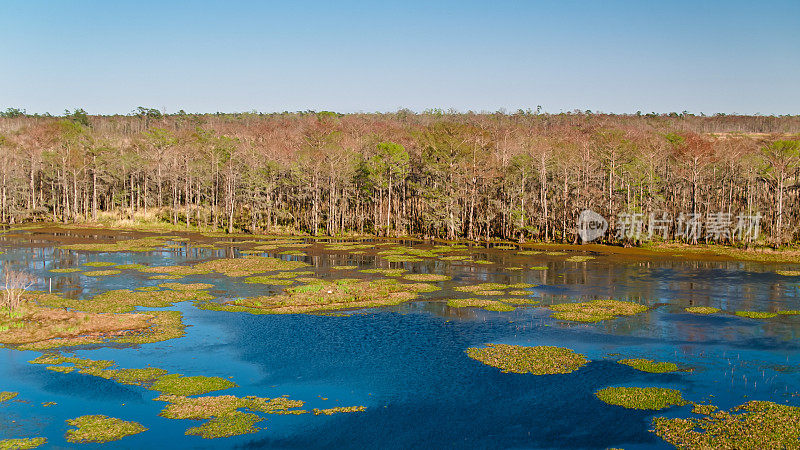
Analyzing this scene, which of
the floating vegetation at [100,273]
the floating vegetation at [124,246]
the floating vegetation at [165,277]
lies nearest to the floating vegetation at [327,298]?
the floating vegetation at [165,277]

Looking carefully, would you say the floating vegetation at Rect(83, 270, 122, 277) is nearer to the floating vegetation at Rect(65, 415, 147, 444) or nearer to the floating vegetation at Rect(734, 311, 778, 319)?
the floating vegetation at Rect(65, 415, 147, 444)

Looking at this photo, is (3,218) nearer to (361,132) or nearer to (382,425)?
(361,132)

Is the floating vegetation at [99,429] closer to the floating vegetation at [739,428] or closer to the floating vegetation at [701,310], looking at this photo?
the floating vegetation at [739,428]

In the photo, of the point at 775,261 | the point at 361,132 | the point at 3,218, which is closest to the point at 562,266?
the point at 775,261

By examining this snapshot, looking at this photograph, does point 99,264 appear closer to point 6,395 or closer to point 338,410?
point 6,395

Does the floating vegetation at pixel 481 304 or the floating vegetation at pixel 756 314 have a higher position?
the floating vegetation at pixel 756 314

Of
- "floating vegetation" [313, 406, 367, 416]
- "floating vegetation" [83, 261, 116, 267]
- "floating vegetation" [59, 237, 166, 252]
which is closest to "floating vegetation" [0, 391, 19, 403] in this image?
"floating vegetation" [313, 406, 367, 416]
